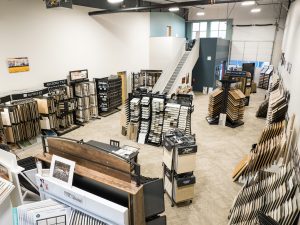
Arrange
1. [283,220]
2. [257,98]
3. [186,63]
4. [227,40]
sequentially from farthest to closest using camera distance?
[227,40]
[257,98]
[186,63]
[283,220]

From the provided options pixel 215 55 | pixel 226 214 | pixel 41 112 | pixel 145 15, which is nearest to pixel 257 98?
pixel 215 55

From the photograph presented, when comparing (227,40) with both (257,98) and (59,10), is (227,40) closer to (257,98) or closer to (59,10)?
(257,98)

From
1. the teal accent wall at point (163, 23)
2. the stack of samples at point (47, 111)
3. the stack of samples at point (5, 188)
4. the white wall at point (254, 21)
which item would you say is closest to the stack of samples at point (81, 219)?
the stack of samples at point (5, 188)

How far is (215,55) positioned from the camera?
12.4 meters

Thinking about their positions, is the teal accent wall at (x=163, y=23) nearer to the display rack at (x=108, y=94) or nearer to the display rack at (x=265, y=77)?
the display rack at (x=108, y=94)

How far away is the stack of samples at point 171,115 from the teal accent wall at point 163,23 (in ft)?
23.2

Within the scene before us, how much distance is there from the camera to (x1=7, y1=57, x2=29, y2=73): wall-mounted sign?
6184mm

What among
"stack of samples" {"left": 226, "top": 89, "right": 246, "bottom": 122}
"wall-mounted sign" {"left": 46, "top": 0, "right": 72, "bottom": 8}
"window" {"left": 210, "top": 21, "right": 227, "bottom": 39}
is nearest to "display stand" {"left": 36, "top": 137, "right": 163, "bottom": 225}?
"wall-mounted sign" {"left": 46, "top": 0, "right": 72, "bottom": 8}

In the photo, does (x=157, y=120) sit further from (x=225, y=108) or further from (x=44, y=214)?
(x=44, y=214)

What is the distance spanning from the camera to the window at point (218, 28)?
15.2 m

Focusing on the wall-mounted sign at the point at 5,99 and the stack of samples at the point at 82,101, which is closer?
the wall-mounted sign at the point at 5,99

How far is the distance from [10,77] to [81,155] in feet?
17.9

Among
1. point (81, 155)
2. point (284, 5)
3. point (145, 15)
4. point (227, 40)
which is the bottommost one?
point (81, 155)

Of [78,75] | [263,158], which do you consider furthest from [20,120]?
[263,158]
